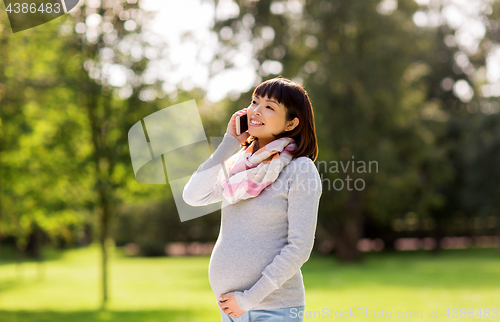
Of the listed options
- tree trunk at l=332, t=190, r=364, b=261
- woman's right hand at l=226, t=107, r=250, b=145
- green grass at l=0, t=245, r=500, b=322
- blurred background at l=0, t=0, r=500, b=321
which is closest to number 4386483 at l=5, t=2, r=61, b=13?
blurred background at l=0, t=0, r=500, b=321

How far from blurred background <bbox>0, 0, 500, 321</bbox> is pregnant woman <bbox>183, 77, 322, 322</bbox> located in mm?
7793

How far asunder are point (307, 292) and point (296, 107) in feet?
39.5

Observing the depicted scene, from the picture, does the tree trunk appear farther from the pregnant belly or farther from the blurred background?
the pregnant belly

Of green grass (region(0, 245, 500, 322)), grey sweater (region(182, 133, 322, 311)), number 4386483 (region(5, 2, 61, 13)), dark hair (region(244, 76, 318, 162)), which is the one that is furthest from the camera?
green grass (region(0, 245, 500, 322))

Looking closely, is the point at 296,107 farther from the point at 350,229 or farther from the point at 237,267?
the point at 350,229

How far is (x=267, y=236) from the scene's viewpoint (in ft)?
6.50

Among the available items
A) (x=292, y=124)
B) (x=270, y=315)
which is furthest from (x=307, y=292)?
(x=292, y=124)

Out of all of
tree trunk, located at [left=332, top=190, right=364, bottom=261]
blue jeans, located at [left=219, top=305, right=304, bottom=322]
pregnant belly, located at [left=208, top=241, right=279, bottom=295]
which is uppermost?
pregnant belly, located at [left=208, top=241, right=279, bottom=295]

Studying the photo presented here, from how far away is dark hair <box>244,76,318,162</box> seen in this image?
2.04 m

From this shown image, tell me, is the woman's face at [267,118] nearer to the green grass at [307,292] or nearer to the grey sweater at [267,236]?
the grey sweater at [267,236]

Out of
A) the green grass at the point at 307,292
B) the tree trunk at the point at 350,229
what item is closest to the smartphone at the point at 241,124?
the green grass at the point at 307,292

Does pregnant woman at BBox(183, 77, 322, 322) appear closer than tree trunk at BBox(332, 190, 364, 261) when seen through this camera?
Yes

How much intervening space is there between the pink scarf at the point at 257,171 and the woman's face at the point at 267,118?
5cm

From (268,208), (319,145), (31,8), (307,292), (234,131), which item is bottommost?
(307,292)
